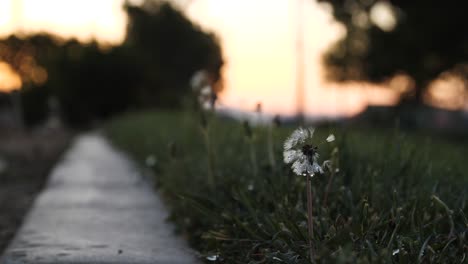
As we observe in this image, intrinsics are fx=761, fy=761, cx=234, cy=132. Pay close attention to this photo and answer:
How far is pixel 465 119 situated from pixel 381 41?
26.5 m

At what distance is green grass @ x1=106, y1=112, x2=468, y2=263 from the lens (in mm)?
3938

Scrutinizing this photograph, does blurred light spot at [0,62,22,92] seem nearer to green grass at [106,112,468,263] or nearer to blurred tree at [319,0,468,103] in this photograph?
blurred tree at [319,0,468,103]

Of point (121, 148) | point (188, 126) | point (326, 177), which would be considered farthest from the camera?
point (121, 148)

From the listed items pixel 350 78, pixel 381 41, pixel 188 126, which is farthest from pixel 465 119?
pixel 188 126

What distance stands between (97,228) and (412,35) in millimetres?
22074

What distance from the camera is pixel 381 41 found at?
32.2m

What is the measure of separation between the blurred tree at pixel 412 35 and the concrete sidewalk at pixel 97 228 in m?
15.7

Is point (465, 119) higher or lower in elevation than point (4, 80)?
lower

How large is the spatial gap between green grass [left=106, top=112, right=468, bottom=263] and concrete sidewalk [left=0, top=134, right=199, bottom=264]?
0.24 metres

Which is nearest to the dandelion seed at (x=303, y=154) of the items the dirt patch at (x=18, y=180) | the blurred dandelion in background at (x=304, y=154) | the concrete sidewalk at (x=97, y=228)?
the blurred dandelion in background at (x=304, y=154)

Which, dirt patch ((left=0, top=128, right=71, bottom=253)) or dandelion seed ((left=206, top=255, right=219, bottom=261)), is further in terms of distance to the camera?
dirt patch ((left=0, top=128, right=71, bottom=253))

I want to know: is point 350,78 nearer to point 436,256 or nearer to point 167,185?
point 167,185

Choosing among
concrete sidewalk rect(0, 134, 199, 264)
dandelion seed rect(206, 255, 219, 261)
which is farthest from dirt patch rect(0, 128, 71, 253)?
dandelion seed rect(206, 255, 219, 261)

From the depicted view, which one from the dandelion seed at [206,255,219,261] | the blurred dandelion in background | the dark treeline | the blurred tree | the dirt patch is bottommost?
the dandelion seed at [206,255,219,261]
